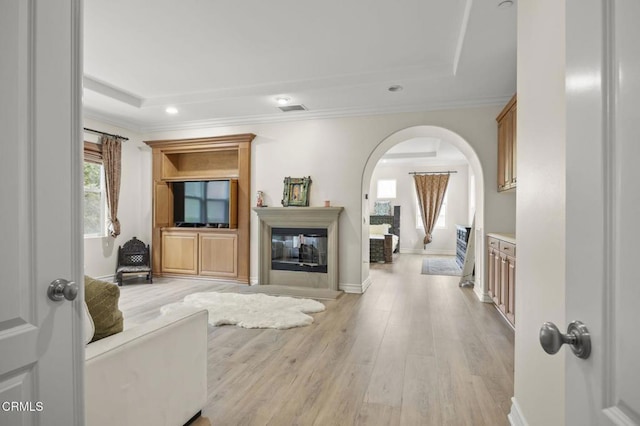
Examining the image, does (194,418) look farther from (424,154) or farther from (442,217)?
(442,217)

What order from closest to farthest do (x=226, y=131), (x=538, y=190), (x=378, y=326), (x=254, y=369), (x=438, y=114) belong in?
(x=538, y=190)
(x=254, y=369)
(x=378, y=326)
(x=438, y=114)
(x=226, y=131)

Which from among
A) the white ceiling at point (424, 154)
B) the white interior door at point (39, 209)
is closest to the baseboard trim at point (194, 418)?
the white interior door at point (39, 209)

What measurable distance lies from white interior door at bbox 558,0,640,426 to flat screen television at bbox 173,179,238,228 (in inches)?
207

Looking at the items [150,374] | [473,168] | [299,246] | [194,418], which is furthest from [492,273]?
[150,374]

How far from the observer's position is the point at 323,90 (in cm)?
432

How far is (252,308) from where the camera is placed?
4078 mm

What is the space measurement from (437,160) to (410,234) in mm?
2281

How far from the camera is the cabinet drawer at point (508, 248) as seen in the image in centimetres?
325

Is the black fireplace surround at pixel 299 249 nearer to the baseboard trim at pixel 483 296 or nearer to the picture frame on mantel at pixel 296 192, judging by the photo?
the picture frame on mantel at pixel 296 192

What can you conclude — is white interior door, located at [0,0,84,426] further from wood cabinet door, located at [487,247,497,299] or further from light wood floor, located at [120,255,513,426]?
wood cabinet door, located at [487,247,497,299]

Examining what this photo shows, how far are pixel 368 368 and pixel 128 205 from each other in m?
5.25

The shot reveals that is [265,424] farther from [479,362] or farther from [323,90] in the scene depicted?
[323,90]

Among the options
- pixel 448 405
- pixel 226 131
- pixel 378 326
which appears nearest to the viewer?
pixel 448 405

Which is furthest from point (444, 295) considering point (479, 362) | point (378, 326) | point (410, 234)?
point (410, 234)
